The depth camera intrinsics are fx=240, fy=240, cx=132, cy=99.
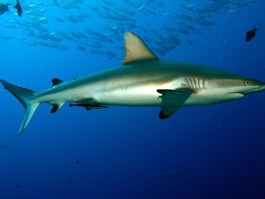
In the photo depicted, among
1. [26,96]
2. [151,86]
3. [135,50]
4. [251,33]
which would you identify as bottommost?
[151,86]

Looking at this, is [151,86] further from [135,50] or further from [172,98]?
[135,50]

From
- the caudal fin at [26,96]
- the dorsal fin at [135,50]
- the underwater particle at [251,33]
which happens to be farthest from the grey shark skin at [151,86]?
the underwater particle at [251,33]

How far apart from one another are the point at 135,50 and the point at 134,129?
4776 inches

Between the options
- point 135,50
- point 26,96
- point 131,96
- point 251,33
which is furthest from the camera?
point 251,33

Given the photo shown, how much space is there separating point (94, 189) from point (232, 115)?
224 feet

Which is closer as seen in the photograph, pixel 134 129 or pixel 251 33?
pixel 251 33

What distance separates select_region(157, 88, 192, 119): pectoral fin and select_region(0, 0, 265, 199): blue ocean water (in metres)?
11.0

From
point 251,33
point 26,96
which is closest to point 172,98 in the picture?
point 26,96

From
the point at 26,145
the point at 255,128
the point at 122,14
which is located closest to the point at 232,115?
the point at 255,128

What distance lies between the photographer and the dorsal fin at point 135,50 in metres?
3.90

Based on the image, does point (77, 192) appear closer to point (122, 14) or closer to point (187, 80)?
point (122, 14)

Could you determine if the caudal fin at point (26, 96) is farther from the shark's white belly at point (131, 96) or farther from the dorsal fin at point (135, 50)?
the dorsal fin at point (135, 50)

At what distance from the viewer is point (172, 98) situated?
10.8 ft

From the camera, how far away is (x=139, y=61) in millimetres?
3855
